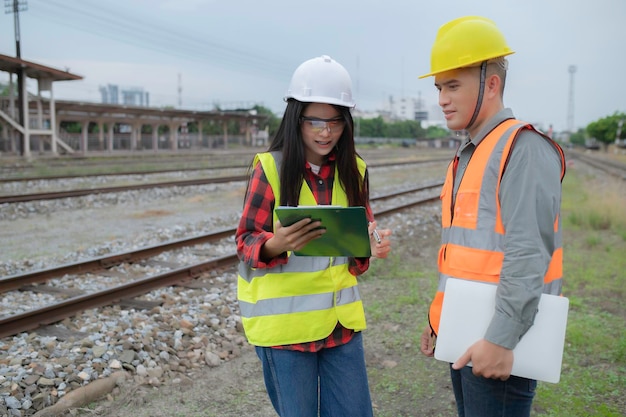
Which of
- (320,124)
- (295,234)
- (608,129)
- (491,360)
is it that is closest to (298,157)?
(320,124)

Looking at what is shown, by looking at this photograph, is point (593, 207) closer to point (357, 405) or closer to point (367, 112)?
point (357, 405)

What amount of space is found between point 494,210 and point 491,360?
51 cm

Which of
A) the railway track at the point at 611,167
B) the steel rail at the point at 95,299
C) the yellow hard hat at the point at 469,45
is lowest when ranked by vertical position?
the steel rail at the point at 95,299

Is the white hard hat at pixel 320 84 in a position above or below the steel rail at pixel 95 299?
above

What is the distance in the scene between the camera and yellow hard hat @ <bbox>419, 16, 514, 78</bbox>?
6.68ft

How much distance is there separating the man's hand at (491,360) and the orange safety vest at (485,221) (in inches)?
8.7

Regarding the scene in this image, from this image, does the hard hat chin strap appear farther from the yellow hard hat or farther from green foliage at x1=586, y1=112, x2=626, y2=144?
green foliage at x1=586, y1=112, x2=626, y2=144

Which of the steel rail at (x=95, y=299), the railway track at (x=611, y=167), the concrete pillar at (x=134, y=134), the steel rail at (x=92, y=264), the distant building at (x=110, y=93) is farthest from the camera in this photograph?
the distant building at (x=110, y=93)

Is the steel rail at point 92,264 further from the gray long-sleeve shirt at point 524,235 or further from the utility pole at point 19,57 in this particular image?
the utility pole at point 19,57

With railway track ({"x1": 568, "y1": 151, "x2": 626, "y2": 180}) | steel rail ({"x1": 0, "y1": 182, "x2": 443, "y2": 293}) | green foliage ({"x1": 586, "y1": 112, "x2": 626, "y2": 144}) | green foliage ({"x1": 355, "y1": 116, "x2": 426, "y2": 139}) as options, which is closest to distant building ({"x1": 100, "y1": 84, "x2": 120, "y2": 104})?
green foliage ({"x1": 355, "y1": 116, "x2": 426, "y2": 139})

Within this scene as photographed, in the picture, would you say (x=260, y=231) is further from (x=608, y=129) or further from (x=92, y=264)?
(x=608, y=129)

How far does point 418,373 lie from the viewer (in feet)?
14.9

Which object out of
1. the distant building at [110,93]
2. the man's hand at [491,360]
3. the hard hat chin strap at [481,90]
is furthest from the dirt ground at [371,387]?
the distant building at [110,93]

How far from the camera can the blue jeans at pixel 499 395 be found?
200 centimetres
